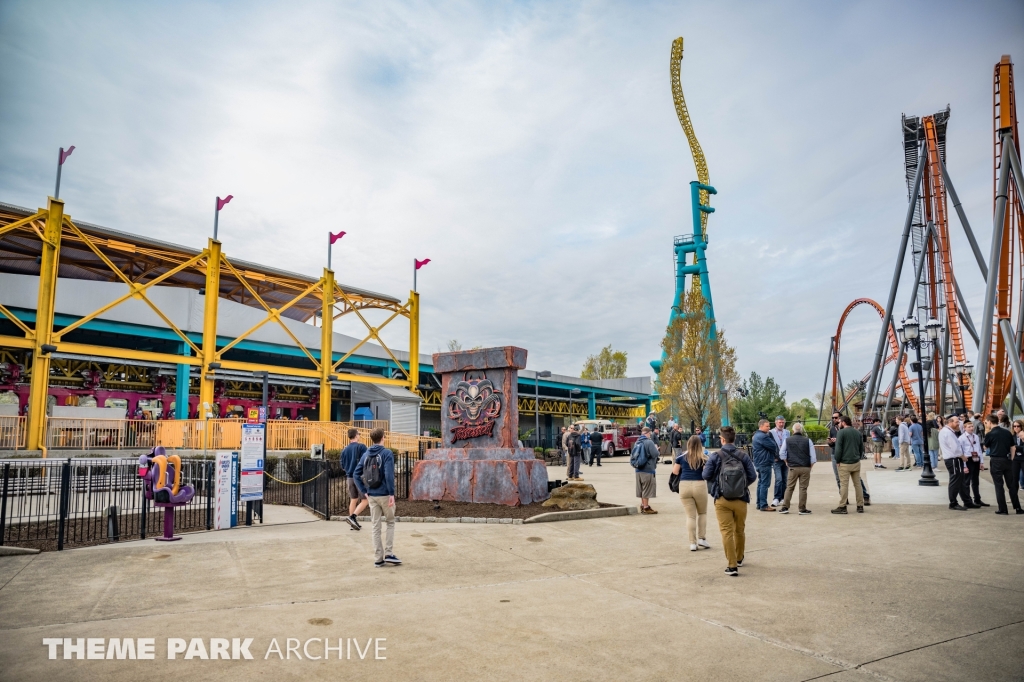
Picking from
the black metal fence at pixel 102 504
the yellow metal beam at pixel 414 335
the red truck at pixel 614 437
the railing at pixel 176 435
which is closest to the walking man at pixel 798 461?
the black metal fence at pixel 102 504

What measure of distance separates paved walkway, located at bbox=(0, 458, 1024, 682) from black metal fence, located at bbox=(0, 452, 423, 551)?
96 centimetres

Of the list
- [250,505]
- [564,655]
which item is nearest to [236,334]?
[250,505]

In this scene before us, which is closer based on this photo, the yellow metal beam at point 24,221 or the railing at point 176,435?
the yellow metal beam at point 24,221

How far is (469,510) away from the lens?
1230cm

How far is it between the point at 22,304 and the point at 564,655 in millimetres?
30862

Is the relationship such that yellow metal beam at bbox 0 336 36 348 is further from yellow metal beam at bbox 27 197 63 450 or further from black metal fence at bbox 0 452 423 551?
black metal fence at bbox 0 452 423 551

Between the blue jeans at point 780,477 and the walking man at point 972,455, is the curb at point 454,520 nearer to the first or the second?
the blue jeans at point 780,477

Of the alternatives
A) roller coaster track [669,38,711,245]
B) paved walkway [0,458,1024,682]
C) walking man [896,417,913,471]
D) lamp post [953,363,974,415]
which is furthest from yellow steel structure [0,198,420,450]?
roller coaster track [669,38,711,245]

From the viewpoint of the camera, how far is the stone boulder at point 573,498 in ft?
39.8

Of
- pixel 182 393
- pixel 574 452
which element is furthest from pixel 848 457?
pixel 182 393

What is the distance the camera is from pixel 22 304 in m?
26.6

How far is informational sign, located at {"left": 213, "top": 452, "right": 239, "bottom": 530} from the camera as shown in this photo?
11086mm

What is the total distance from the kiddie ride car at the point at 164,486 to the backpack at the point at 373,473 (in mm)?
3871

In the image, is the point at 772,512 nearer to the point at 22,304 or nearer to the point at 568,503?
the point at 568,503
